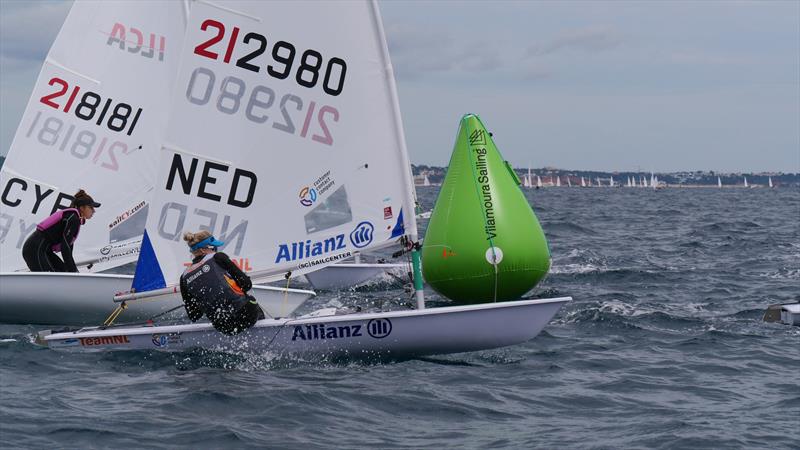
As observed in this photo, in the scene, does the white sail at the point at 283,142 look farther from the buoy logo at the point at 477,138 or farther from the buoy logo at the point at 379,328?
the buoy logo at the point at 477,138

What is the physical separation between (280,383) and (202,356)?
129 centimetres

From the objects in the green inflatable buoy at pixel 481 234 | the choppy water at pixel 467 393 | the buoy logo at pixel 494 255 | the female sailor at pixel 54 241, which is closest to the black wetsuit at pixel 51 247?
the female sailor at pixel 54 241

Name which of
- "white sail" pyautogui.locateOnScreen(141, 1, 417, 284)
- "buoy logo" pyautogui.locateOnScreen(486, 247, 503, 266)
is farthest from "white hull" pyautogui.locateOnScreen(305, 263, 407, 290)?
"white sail" pyautogui.locateOnScreen(141, 1, 417, 284)

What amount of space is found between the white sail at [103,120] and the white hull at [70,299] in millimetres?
1692

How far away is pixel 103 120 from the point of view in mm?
15500

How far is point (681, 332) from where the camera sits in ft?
43.7

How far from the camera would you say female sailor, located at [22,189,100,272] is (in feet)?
44.4

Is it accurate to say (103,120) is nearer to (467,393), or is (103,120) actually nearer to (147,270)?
(147,270)

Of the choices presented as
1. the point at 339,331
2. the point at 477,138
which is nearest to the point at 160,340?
the point at 339,331

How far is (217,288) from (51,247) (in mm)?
4272

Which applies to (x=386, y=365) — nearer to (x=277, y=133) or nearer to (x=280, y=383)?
(x=280, y=383)

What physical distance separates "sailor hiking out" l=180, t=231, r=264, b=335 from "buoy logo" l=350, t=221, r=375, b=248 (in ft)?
4.18

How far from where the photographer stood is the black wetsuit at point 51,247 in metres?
13.6

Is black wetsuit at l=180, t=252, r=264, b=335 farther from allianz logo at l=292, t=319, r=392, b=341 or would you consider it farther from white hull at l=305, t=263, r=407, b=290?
white hull at l=305, t=263, r=407, b=290
